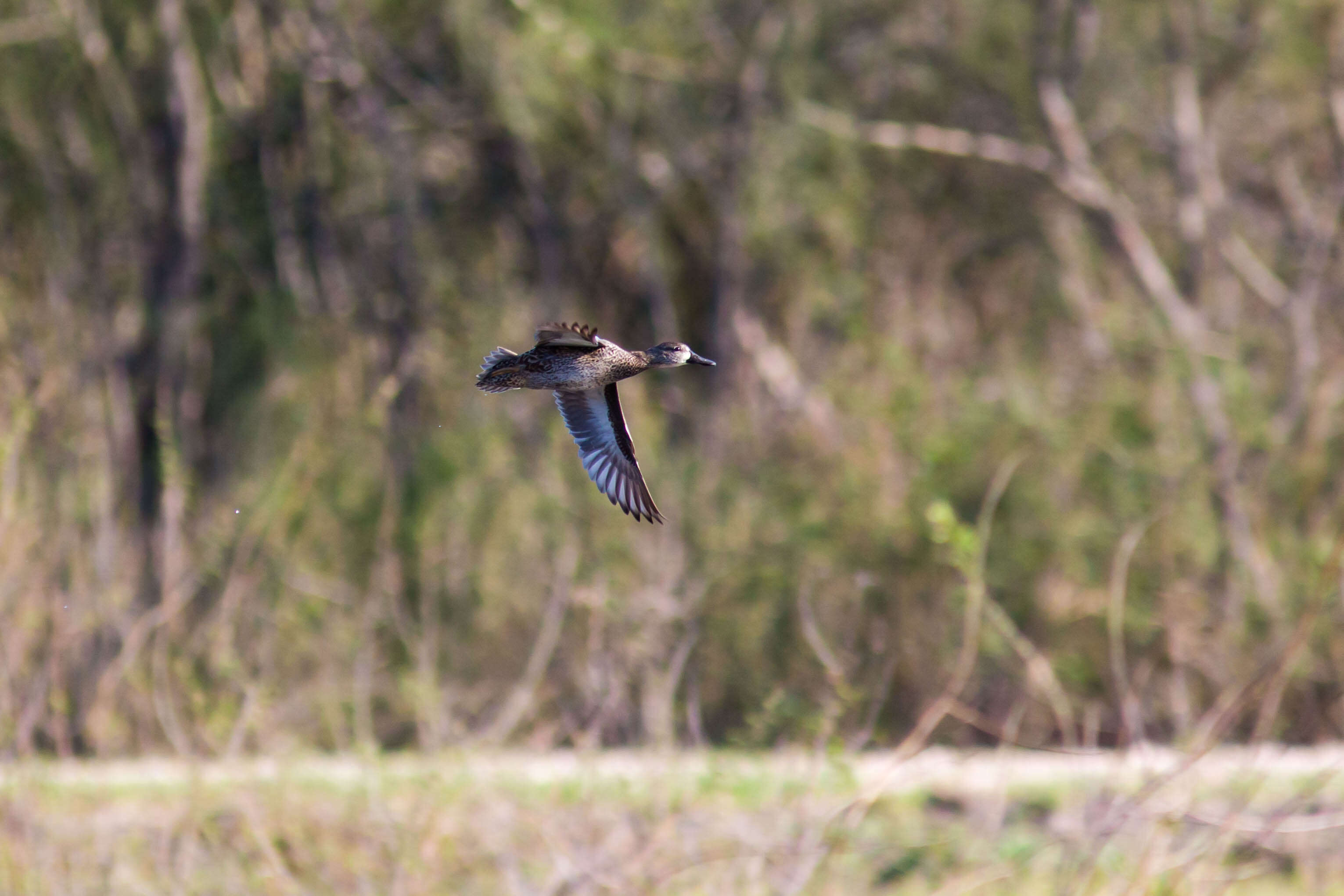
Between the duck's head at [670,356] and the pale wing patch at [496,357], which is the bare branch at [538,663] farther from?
the duck's head at [670,356]

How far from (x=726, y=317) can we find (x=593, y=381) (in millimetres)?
9190

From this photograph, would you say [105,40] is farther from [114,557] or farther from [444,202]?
[114,557]

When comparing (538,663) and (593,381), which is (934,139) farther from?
(593,381)

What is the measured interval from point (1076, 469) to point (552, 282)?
4.41m

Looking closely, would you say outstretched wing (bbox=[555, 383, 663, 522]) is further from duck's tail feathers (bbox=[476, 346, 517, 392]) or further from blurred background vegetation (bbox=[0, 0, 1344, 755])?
blurred background vegetation (bbox=[0, 0, 1344, 755])

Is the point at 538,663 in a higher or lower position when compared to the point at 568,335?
lower

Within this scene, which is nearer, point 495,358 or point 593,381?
point 593,381

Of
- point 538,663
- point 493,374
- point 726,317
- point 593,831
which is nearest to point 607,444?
point 493,374

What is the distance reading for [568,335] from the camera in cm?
304

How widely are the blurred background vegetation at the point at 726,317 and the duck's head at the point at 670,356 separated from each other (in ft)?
14.1

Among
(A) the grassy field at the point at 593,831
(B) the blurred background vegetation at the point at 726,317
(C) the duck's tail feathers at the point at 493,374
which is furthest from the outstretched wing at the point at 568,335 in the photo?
(B) the blurred background vegetation at the point at 726,317

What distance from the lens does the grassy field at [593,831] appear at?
14.6 ft

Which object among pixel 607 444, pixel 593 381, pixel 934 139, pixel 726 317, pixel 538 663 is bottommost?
pixel 538 663

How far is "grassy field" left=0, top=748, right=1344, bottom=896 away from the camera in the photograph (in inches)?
175
